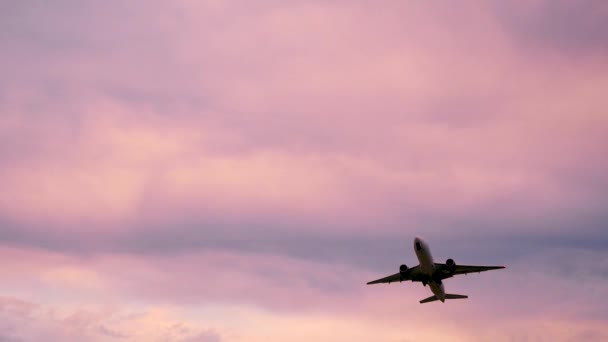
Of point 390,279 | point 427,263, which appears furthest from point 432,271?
point 390,279

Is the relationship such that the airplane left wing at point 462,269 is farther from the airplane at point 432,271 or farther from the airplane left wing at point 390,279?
the airplane left wing at point 390,279

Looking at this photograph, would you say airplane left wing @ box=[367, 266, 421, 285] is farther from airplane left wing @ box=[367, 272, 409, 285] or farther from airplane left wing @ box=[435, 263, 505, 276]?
airplane left wing @ box=[435, 263, 505, 276]

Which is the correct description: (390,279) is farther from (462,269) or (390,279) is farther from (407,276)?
(462,269)

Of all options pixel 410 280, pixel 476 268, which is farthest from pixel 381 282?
pixel 476 268

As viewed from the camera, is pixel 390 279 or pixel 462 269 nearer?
pixel 462 269

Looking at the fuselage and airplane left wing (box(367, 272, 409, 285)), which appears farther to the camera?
airplane left wing (box(367, 272, 409, 285))

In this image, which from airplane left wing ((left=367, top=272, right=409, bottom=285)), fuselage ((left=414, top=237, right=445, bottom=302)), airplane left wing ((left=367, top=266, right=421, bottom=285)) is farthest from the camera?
airplane left wing ((left=367, top=272, right=409, bottom=285))

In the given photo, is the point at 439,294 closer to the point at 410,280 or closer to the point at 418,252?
the point at 410,280

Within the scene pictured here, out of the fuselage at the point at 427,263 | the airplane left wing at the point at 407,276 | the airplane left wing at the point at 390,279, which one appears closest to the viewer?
the fuselage at the point at 427,263

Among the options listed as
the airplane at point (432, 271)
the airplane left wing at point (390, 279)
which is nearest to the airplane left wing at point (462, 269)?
the airplane at point (432, 271)

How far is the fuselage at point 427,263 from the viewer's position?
6027 inches

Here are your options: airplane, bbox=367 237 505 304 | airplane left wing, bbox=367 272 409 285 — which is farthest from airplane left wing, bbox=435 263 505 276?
airplane left wing, bbox=367 272 409 285

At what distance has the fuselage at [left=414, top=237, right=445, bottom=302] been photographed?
153075 mm

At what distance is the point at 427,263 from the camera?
158 metres
